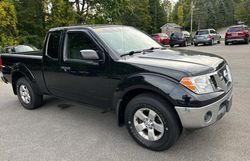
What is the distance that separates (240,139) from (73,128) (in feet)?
9.22

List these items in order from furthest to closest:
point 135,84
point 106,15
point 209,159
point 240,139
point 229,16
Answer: point 229,16 → point 106,15 → point 240,139 → point 135,84 → point 209,159

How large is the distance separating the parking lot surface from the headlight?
0.92 meters

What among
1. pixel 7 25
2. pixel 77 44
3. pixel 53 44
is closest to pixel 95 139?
pixel 77 44

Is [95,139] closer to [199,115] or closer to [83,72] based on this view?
[83,72]

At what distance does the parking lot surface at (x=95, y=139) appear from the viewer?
3336 millimetres

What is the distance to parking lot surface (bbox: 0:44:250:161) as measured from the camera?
10.9ft

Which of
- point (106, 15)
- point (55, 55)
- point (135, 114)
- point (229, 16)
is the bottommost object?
point (135, 114)

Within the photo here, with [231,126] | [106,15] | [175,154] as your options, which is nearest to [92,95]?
[175,154]

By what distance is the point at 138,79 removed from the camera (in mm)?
3359

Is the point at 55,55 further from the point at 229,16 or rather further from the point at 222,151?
the point at 229,16

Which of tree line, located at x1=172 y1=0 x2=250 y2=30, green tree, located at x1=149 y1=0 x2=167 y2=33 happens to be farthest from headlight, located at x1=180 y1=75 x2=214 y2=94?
tree line, located at x1=172 y1=0 x2=250 y2=30

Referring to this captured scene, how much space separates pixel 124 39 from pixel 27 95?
2.85 metres

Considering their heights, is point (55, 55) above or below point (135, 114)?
above

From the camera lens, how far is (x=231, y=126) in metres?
4.09
